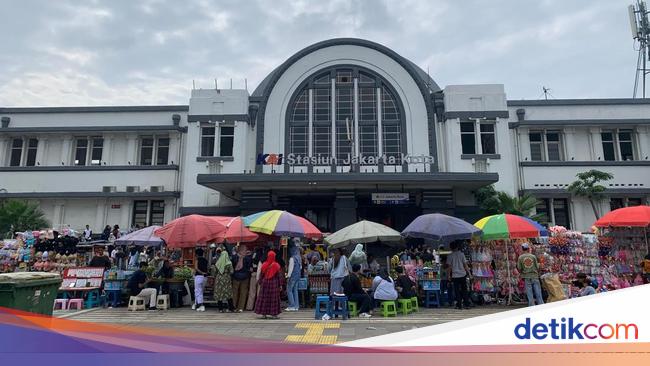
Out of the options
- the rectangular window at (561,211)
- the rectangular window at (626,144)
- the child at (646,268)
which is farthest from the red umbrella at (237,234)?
the rectangular window at (626,144)

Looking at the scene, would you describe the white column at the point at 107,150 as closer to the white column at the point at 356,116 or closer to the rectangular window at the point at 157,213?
the rectangular window at the point at 157,213

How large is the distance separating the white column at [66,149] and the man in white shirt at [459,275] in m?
22.2

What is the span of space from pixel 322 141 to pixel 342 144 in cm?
114

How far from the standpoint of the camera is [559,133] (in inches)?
940

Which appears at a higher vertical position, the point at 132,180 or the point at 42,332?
the point at 132,180


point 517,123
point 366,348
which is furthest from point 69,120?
point 366,348

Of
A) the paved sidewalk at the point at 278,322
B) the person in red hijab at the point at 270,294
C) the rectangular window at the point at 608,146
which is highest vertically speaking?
the rectangular window at the point at 608,146

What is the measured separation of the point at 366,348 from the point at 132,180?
23.7m

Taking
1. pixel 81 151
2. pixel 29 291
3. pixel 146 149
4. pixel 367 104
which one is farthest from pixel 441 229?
pixel 81 151

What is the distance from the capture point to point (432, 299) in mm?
12062

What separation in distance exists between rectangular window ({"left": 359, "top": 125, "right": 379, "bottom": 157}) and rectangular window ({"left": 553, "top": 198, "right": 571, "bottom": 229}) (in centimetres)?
1008

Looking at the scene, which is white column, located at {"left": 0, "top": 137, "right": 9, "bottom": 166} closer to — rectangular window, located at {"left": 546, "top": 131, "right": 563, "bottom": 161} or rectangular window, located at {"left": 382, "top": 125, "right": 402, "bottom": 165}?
rectangular window, located at {"left": 382, "top": 125, "right": 402, "bottom": 165}

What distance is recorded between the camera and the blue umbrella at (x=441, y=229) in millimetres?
11352

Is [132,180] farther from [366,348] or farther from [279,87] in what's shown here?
[366,348]
